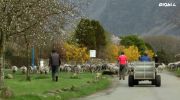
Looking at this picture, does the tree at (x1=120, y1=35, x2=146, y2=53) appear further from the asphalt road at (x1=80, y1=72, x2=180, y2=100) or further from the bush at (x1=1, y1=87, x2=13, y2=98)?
the bush at (x1=1, y1=87, x2=13, y2=98)

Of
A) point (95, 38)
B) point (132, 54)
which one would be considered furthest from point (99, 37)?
point (132, 54)

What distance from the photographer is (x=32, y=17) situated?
2311cm

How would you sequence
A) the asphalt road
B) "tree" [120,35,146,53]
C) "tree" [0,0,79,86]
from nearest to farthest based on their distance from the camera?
"tree" [0,0,79,86] → the asphalt road → "tree" [120,35,146,53]

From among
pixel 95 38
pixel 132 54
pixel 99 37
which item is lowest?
pixel 132 54

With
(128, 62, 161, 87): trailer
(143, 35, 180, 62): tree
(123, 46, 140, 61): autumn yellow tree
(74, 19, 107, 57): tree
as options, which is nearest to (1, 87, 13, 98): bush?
(128, 62, 161, 87): trailer

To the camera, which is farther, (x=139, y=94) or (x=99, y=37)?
A: (x=99, y=37)

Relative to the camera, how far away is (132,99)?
22.8 metres

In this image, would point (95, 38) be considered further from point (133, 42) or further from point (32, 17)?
point (32, 17)

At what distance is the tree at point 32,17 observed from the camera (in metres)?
21.9

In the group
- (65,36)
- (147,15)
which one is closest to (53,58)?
(65,36)

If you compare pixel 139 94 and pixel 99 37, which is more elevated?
pixel 99 37

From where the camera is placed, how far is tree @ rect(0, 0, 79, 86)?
21.9 meters

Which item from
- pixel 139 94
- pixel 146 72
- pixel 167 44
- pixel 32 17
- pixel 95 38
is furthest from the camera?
pixel 167 44

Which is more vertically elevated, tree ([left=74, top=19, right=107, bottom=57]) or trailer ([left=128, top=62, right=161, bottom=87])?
tree ([left=74, top=19, right=107, bottom=57])
